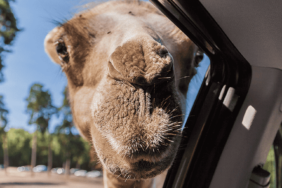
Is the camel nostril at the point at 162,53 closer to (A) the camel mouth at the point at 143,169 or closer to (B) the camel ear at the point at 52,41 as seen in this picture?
(A) the camel mouth at the point at 143,169

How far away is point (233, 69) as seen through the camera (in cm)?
123

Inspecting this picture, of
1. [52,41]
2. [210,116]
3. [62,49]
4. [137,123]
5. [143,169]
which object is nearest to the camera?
[137,123]

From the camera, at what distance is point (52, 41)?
5.28ft

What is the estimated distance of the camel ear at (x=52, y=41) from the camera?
4.56 ft

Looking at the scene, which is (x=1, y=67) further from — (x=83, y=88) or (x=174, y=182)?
(x=174, y=182)

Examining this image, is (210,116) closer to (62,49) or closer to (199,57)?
(199,57)

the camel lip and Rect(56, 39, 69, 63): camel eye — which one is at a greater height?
Rect(56, 39, 69, 63): camel eye

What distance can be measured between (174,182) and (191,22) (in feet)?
3.24

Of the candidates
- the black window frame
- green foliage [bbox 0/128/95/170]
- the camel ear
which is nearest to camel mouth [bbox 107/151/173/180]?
the black window frame

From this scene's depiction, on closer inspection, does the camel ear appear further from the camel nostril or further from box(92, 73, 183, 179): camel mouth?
the camel nostril

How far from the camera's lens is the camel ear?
1.39 metres

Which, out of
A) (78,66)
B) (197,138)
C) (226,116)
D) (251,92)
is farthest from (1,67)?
(251,92)

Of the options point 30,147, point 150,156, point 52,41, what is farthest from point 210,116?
point 30,147

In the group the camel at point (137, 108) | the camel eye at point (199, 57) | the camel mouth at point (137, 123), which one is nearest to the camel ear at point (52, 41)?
the camel at point (137, 108)
